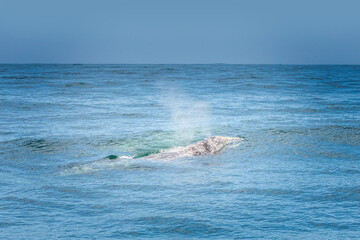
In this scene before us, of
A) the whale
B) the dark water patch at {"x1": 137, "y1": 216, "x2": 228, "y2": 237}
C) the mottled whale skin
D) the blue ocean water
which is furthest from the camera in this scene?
the mottled whale skin

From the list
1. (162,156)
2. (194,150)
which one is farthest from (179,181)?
(194,150)

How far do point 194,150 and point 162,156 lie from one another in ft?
5.72

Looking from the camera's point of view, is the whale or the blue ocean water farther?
the whale

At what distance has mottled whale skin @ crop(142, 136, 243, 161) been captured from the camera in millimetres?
20033

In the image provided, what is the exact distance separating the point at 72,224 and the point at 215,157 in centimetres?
955

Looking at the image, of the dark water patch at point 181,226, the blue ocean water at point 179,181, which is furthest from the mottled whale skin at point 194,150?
the dark water patch at point 181,226

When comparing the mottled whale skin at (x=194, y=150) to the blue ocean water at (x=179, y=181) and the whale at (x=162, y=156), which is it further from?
the blue ocean water at (x=179, y=181)

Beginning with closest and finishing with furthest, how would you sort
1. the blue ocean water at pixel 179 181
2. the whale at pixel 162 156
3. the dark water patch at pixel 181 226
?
the dark water patch at pixel 181 226 < the blue ocean water at pixel 179 181 < the whale at pixel 162 156

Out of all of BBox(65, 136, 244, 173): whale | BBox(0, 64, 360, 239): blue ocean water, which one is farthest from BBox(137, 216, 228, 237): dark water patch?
BBox(65, 136, 244, 173): whale

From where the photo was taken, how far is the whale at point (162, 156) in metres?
18.4

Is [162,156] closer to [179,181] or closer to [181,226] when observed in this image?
[179,181]

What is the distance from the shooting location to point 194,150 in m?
21.0

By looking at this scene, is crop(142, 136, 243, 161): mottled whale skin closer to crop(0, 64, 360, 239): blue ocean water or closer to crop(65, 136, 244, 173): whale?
crop(65, 136, 244, 173): whale

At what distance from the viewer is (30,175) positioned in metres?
17.3
